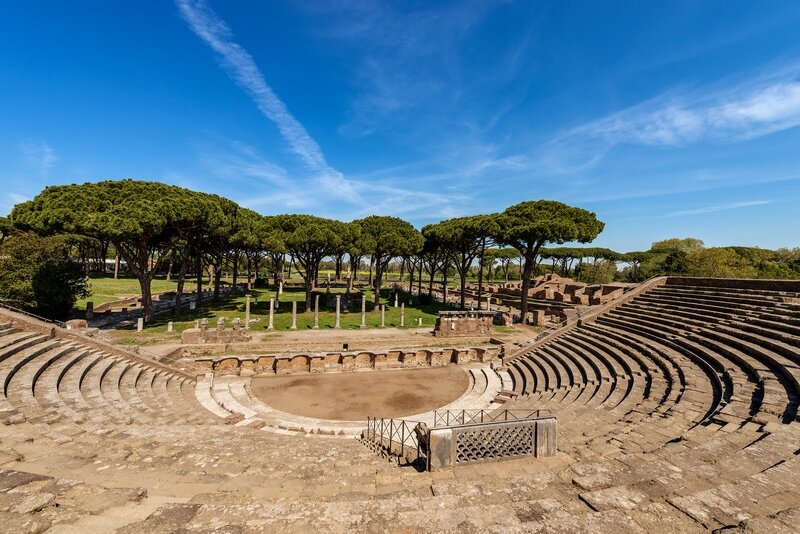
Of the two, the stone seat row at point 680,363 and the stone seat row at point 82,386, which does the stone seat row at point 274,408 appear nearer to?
the stone seat row at point 82,386

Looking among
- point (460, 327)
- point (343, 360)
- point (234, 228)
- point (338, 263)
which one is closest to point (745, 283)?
point (460, 327)

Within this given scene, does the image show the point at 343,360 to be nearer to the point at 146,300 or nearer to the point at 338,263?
the point at 146,300

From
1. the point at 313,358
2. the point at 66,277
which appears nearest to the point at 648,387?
the point at 313,358

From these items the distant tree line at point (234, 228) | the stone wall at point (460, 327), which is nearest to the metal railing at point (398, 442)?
the stone wall at point (460, 327)

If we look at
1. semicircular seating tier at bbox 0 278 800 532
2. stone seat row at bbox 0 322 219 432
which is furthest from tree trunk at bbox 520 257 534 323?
stone seat row at bbox 0 322 219 432

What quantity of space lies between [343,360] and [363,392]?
140 inches

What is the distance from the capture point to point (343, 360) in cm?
2017

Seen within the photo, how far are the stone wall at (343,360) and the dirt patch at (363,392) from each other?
0.71 meters

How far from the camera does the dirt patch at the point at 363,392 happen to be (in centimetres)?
1494

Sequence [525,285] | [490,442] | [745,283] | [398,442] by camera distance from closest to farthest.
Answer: [490,442], [398,442], [745,283], [525,285]

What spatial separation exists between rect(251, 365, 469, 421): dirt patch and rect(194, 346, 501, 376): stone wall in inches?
28.1

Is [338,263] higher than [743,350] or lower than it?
higher

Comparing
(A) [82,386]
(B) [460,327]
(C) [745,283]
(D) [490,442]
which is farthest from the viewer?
(B) [460,327]

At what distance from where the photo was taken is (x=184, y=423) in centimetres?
1130
